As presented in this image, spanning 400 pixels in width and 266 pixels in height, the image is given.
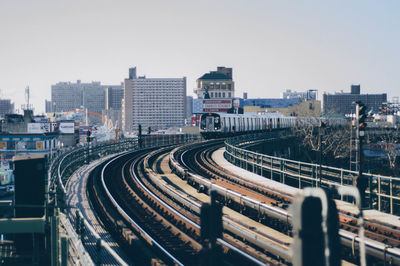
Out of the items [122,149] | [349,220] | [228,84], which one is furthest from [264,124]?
[228,84]

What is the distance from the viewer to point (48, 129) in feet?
327

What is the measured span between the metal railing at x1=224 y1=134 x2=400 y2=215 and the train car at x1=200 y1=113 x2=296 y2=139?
6754 mm

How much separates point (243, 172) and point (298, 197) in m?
24.8

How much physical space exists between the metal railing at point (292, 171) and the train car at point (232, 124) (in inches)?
266

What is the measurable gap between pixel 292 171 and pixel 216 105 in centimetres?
8550

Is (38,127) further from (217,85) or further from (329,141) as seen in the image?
(217,85)

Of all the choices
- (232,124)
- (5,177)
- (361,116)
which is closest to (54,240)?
(361,116)

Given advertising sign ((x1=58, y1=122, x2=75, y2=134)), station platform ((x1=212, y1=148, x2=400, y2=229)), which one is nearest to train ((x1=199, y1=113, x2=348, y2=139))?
station platform ((x1=212, y1=148, x2=400, y2=229))

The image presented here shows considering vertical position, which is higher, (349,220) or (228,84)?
(228,84)

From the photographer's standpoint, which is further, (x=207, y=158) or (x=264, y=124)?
(x=264, y=124)

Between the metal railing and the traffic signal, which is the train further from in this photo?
the traffic signal

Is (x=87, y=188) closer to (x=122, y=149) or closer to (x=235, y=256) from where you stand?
(x=235, y=256)

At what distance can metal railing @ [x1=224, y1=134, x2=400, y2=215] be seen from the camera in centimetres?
2098

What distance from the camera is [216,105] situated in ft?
365
